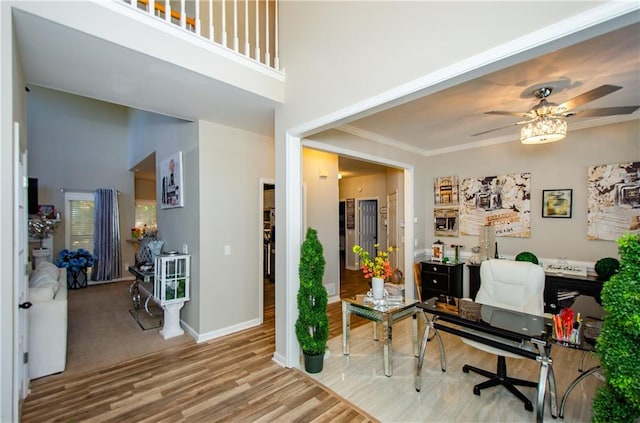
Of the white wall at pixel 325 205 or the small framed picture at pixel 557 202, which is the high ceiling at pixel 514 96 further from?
the white wall at pixel 325 205

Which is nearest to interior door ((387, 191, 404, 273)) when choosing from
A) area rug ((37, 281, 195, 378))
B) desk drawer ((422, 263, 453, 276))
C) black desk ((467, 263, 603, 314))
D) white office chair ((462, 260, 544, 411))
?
desk drawer ((422, 263, 453, 276))

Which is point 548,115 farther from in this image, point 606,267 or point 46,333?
point 46,333

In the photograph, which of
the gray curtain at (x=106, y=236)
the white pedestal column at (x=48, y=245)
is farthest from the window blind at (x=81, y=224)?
the white pedestal column at (x=48, y=245)

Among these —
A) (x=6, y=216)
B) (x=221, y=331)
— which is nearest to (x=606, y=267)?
(x=221, y=331)

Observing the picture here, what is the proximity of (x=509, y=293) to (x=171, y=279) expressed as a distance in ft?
12.1

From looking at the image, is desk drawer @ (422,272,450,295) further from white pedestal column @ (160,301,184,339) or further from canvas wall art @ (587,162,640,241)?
white pedestal column @ (160,301,184,339)

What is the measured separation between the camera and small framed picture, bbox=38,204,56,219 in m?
6.10

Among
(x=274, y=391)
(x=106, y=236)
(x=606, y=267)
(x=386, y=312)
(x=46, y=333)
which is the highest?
(x=106, y=236)

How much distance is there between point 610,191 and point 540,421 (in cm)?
308

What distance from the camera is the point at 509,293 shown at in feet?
8.61

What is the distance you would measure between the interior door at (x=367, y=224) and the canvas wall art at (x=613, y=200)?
486 centimetres

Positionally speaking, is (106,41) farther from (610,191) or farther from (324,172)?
(610,191)

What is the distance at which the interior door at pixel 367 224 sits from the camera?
816 cm

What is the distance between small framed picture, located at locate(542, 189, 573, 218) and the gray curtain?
8.55 meters
